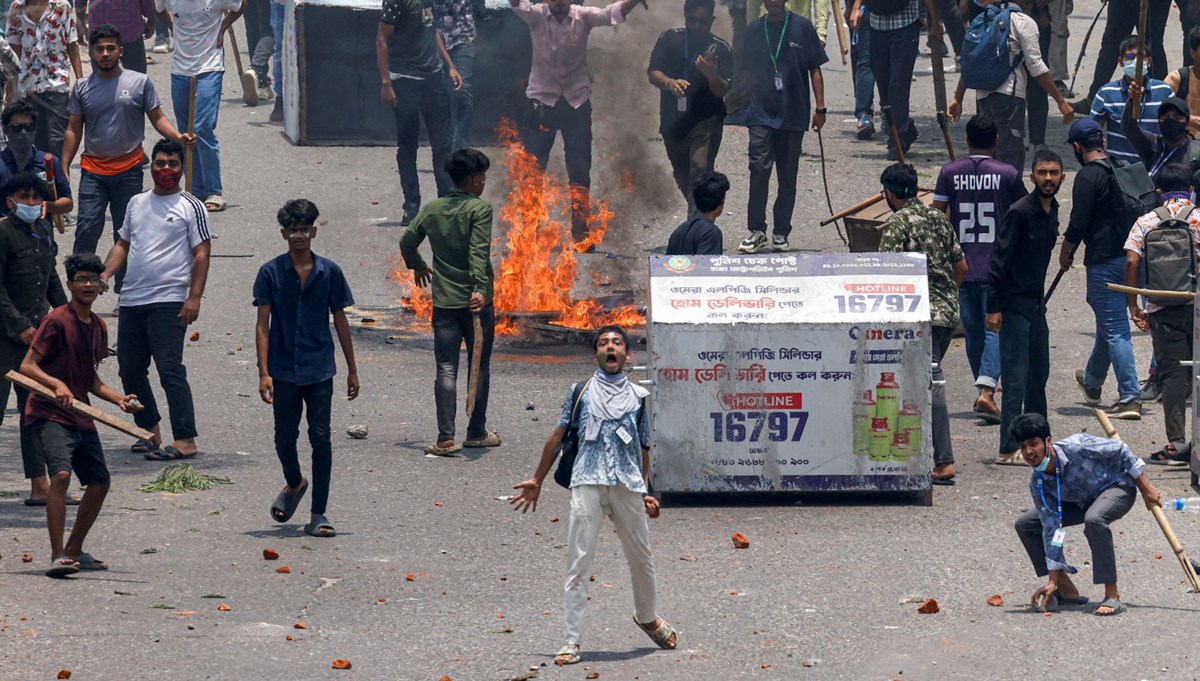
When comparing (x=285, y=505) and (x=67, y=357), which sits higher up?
(x=67, y=357)

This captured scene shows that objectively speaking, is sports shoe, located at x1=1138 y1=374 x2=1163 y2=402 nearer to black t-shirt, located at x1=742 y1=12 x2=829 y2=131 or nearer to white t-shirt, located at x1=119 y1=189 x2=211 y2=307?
black t-shirt, located at x1=742 y1=12 x2=829 y2=131

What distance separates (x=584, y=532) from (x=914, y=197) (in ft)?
13.9

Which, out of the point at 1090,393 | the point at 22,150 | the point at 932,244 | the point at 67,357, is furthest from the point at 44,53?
the point at 1090,393

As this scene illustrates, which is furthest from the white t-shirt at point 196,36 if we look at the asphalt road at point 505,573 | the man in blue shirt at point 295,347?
the man in blue shirt at point 295,347

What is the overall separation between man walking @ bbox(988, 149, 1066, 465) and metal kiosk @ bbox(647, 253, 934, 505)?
1.14 metres

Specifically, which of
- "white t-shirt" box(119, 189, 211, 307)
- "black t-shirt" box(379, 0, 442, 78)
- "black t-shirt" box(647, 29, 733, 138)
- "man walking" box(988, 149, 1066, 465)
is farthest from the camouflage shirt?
"black t-shirt" box(379, 0, 442, 78)

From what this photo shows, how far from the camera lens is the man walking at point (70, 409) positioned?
8883mm

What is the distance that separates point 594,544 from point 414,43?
9748mm

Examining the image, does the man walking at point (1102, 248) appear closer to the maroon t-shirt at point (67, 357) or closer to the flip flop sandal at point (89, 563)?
the maroon t-shirt at point (67, 357)

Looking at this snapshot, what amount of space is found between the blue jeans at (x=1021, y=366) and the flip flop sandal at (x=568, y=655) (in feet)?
14.2

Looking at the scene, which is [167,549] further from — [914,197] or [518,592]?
[914,197]

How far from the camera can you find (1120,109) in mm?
14969

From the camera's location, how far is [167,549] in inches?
374

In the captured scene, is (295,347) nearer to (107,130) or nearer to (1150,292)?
(107,130)
